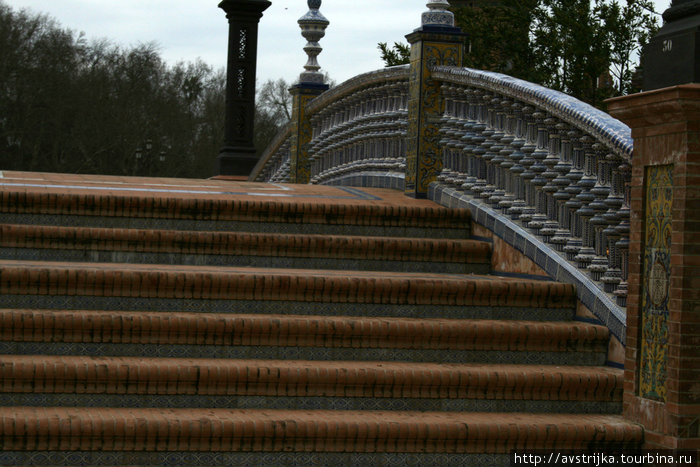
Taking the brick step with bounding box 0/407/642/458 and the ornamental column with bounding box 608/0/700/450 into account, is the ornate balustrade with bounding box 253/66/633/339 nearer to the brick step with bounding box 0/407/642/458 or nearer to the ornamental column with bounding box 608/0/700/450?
the ornamental column with bounding box 608/0/700/450

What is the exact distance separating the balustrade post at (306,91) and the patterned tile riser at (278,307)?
728 centimetres

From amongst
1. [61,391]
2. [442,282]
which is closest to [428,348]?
[442,282]

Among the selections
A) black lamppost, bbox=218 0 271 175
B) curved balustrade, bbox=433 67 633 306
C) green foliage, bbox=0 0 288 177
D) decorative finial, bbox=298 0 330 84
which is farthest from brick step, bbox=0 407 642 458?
green foliage, bbox=0 0 288 177

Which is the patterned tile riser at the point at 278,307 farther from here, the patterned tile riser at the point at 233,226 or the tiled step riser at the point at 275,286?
the patterned tile riser at the point at 233,226

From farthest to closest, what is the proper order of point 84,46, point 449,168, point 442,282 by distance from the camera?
point 84,46 < point 449,168 < point 442,282

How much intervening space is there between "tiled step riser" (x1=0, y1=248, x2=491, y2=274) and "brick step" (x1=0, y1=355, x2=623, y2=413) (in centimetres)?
149

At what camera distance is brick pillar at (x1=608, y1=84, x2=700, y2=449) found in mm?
5324

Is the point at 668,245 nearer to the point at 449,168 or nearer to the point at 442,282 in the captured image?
the point at 442,282

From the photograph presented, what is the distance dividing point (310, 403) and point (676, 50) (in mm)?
2602

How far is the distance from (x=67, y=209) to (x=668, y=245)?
4.04 m

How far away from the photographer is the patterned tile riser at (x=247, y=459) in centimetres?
495

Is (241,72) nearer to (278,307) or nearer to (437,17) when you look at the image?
(437,17)

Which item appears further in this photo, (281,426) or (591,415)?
(591,415)

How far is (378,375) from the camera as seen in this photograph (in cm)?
573
